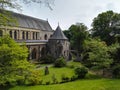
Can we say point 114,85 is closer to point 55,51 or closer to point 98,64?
point 98,64

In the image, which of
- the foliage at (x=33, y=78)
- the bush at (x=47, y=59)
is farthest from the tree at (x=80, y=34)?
the foliage at (x=33, y=78)

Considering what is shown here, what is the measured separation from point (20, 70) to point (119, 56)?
1971cm

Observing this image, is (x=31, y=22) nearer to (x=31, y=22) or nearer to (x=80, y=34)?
(x=31, y=22)

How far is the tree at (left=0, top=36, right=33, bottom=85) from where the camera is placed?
2278cm

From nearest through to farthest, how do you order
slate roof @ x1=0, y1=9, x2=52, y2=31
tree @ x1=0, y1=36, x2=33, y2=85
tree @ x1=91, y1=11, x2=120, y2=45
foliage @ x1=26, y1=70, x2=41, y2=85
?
tree @ x1=0, y1=36, x2=33, y2=85 < foliage @ x1=26, y1=70, x2=41, y2=85 < slate roof @ x1=0, y1=9, x2=52, y2=31 < tree @ x1=91, y1=11, x2=120, y2=45

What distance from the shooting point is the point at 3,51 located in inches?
930

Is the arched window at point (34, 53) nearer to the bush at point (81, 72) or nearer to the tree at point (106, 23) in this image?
the bush at point (81, 72)

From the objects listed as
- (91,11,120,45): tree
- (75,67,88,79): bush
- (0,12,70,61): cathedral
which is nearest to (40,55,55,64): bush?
(0,12,70,61): cathedral

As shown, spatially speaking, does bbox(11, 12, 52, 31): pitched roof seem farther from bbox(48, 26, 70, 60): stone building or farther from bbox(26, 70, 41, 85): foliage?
bbox(26, 70, 41, 85): foliage

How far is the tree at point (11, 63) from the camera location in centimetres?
2278

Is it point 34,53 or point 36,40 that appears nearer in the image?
point 34,53

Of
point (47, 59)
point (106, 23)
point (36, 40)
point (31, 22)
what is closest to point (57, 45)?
point (47, 59)

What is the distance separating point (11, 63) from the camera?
2372 centimetres

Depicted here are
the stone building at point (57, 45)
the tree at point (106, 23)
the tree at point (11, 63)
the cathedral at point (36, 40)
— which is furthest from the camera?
the tree at point (106, 23)
